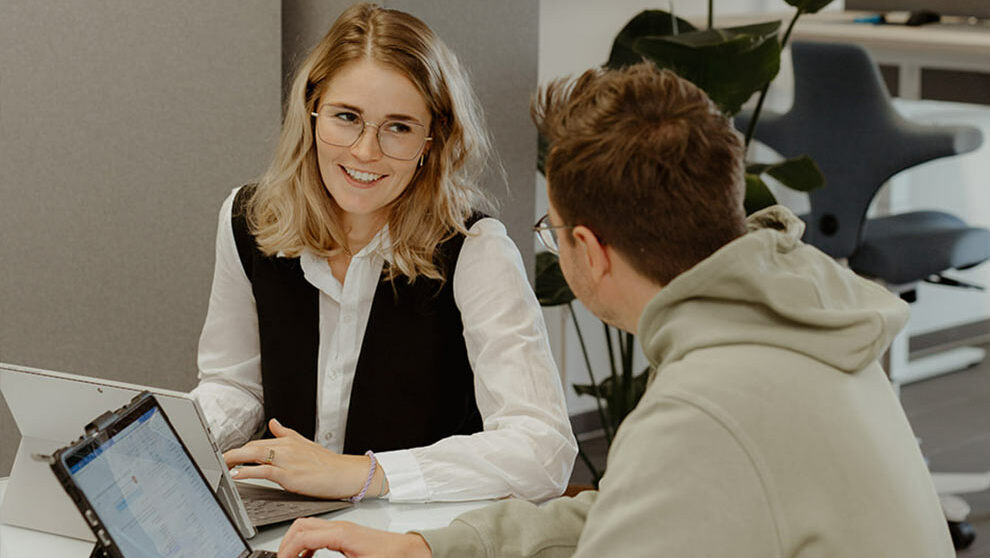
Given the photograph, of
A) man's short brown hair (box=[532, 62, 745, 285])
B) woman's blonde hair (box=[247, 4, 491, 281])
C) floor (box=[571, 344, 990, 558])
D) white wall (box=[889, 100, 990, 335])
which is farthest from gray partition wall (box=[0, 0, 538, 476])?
white wall (box=[889, 100, 990, 335])

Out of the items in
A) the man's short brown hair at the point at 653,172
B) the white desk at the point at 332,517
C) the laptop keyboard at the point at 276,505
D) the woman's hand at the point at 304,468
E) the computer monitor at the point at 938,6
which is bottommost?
the white desk at the point at 332,517

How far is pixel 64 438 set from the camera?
141cm

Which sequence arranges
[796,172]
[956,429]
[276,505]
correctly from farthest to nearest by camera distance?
[956,429], [796,172], [276,505]

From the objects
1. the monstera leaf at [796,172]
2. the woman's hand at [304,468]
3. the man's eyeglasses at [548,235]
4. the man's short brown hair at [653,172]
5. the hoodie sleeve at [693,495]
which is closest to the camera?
the hoodie sleeve at [693,495]

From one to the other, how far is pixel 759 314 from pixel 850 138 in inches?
90.9

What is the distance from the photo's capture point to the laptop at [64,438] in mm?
1353

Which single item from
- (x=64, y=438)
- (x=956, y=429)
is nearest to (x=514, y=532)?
(x=64, y=438)

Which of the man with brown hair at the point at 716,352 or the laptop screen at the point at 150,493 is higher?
the man with brown hair at the point at 716,352

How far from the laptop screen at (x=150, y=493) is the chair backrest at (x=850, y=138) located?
2256 mm

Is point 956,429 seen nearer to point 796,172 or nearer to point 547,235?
point 796,172

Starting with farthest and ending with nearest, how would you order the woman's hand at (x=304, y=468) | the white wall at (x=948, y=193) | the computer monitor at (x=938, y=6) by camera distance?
1. the white wall at (x=948, y=193)
2. the computer monitor at (x=938, y=6)
3. the woman's hand at (x=304, y=468)

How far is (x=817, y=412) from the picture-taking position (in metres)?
1.01

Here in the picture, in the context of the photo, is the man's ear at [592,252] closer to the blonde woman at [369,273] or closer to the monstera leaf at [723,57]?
the blonde woman at [369,273]

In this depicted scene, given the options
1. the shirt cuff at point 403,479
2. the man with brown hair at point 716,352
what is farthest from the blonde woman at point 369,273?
the man with brown hair at point 716,352
